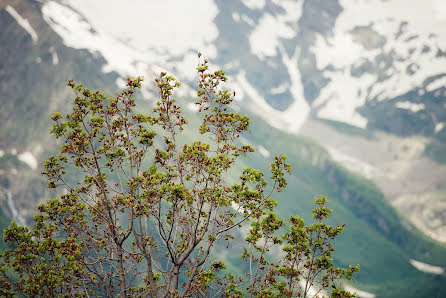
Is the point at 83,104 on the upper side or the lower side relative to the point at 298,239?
upper

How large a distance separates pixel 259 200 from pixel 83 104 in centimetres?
1369

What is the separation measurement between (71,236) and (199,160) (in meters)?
11.1

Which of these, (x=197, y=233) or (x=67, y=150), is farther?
(x=197, y=233)

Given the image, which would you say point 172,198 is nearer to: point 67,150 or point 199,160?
point 199,160

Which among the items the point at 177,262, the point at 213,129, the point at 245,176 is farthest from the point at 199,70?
the point at 177,262

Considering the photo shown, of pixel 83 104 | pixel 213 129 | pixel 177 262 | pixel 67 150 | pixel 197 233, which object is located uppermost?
pixel 213 129

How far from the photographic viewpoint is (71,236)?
2527 cm

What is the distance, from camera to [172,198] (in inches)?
872

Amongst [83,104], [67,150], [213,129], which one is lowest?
[67,150]

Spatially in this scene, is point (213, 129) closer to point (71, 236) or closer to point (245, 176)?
point (245, 176)

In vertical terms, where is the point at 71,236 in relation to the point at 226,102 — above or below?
below

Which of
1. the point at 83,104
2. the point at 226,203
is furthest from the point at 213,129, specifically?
the point at 83,104

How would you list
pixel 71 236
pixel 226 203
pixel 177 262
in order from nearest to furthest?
pixel 226 203 → pixel 177 262 → pixel 71 236

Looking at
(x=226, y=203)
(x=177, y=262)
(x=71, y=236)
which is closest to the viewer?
(x=226, y=203)
